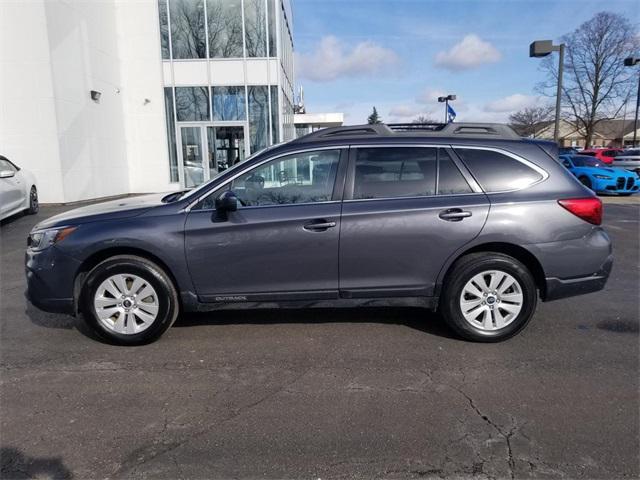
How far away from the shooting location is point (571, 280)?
13.5 feet

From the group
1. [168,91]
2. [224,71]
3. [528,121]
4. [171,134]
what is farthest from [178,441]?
[528,121]

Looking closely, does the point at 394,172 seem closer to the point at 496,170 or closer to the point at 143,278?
the point at 496,170

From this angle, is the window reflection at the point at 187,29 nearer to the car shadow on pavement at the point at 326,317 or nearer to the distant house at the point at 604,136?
the car shadow on pavement at the point at 326,317

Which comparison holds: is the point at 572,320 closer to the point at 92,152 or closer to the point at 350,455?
the point at 350,455

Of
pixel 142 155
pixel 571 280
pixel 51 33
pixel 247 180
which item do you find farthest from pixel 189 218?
pixel 142 155

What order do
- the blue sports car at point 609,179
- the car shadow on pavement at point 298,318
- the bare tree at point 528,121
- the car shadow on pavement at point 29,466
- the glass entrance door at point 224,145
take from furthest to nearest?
the bare tree at point 528,121, the glass entrance door at point 224,145, the blue sports car at point 609,179, the car shadow on pavement at point 298,318, the car shadow on pavement at point 29,466

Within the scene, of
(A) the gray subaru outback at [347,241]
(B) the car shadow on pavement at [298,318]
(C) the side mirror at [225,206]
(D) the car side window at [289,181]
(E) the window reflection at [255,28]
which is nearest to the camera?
(C) the side mirror at [225,206]

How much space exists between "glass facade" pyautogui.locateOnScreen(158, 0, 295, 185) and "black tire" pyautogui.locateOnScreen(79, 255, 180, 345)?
1353 cm

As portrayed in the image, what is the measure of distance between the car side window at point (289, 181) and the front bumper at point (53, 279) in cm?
158

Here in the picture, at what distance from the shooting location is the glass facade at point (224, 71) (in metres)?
16.7

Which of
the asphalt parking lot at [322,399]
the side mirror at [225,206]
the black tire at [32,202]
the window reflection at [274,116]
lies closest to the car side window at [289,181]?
the side mirror at [225,206]

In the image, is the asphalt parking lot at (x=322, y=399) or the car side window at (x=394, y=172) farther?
the car side window at (x=394, y=172)

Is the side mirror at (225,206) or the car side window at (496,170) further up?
the car side window at (496,170)

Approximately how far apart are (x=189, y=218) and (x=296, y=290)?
3.67 ft
